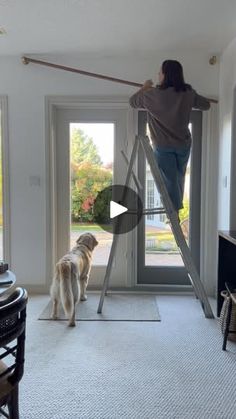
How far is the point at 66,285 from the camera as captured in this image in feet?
9.93

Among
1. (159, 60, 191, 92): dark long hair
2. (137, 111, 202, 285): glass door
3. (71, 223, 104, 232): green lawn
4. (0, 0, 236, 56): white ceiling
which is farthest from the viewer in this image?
(71, 223, 104, 232): green lawn

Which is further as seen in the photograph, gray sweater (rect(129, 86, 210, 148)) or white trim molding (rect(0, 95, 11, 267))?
white trim molding (rect(0, 95, 11, 267))

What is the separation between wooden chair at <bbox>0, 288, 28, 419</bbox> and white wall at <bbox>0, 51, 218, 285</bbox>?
2.40 meters

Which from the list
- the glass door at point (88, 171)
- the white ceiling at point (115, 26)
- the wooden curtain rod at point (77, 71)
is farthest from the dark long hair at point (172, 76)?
the glass door at point (88, 171)

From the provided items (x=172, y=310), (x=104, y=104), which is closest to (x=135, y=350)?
(x=172, y=310)

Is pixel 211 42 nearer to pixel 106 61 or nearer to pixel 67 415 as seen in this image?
pixel 106 61

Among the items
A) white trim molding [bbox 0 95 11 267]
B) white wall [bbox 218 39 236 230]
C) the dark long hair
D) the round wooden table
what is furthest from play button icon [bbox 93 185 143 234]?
the round wooden table

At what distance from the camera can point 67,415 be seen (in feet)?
6.40

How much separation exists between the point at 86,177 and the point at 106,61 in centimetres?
116

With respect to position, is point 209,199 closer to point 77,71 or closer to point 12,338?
point 77,71

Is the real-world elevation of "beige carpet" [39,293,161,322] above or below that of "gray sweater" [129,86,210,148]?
A: below

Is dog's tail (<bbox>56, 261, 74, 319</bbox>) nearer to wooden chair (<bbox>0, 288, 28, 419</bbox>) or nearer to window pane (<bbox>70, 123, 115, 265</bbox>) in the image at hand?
window pane (<bbox>70, 123, 115, 265</bbox>)

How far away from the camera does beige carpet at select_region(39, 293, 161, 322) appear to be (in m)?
3.28

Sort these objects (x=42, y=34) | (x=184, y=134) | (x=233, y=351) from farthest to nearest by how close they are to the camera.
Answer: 1. (x=42, y=34)
2. (x=184, y=134)
3. (x=233, y=351)
